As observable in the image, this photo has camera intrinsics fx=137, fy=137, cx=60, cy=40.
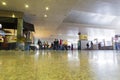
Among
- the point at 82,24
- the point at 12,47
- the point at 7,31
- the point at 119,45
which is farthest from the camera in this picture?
the point at 119,45

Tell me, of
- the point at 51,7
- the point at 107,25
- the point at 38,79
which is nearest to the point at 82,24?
the point at 107,25

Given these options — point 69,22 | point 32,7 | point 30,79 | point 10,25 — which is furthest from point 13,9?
point 30,79

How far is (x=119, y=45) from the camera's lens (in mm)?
21969

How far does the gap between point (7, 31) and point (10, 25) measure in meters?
1.24

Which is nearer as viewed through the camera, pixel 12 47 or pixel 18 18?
pixel 18 18

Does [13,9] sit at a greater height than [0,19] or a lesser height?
greater

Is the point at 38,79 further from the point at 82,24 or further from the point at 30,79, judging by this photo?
the point at 82,24

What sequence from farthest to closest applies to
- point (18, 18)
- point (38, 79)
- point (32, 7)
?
point (18, 18) → point (32, 7) → point (38, 79)

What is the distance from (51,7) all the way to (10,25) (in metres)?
4.83

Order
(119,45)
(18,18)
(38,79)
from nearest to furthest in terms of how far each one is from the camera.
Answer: (38,79) → (18,18) → (119,45)

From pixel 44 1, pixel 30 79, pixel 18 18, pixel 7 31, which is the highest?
pixel 44 1

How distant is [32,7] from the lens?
10.7m

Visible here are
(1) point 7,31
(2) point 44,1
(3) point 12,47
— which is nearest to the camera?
(2) point 44,1

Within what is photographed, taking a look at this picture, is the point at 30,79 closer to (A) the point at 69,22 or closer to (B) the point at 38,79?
(B) the point at 38,79
